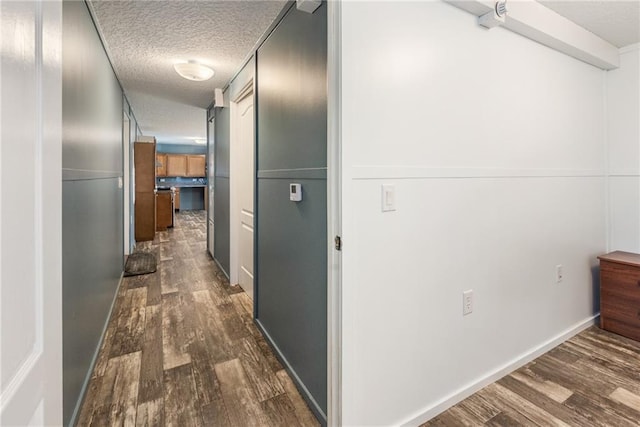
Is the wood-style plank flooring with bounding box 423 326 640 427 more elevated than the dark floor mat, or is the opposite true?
the dark floor mat

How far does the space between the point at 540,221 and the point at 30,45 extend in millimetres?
2559

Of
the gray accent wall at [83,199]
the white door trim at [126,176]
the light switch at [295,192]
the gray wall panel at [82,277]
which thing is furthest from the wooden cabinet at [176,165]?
the light switch at [295,192]

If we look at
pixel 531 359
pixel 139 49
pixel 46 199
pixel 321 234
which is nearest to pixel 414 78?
pixel 321 234

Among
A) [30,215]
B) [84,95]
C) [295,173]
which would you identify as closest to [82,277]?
[84,95]

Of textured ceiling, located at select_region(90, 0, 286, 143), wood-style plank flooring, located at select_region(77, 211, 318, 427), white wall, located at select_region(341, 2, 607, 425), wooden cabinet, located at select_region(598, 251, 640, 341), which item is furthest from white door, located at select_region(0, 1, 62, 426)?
wooden cabinet, located at select_region(598, 251, 640, 341)

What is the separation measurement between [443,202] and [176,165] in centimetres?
1036

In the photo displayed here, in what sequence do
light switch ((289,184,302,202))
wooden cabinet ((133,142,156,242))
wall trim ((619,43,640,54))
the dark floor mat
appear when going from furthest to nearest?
wooden cabinet ((133,142,156,242))
the dark floor mat
wall trim ((619,43,640,54))
light switch ((289,184,302,202))

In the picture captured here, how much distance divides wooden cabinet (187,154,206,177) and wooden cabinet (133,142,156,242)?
4.89 metres

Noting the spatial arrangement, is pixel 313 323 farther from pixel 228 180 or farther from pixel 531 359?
pixel 228 180

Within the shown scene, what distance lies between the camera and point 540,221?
6.99 feet

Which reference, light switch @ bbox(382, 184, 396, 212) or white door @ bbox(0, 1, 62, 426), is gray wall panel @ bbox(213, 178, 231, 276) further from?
white door @ bbox(0, 1, 62, 426)

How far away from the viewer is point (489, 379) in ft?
6.15

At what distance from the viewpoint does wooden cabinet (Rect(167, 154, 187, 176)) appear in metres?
10.3

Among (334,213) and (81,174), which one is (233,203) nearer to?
(81,174)
